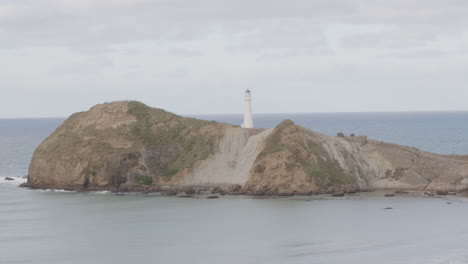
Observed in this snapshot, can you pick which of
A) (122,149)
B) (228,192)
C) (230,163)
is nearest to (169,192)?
(228,192)

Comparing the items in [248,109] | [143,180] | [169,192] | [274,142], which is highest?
[248,109]

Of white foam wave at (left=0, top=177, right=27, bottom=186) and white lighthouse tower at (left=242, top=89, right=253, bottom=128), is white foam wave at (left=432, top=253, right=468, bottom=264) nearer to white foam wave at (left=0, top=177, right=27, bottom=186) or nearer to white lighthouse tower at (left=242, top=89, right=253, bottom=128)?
white lighthouse tower at (left=242, top=89, right=253, bottom=128)

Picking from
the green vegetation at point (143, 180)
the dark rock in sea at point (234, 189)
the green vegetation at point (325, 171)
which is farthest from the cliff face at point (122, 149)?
the green vegetation at point (325, 171)

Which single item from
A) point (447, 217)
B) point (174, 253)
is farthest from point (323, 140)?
point (174, 253)

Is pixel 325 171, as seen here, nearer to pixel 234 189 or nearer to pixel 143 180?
pixel 234 189

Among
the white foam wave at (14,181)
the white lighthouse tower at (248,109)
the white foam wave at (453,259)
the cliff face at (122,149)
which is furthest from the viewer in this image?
the white lighthouse tower at (248,109)

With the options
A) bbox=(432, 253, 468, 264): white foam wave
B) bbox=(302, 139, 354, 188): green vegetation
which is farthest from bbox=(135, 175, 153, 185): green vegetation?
bbox=(432, 253, 468, 264): white foam wave

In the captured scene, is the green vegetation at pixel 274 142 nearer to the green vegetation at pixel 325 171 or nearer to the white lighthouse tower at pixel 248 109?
the green vegetation at pixel 325 171

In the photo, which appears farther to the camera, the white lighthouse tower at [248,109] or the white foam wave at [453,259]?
the white lighthouse tower at [248,109]
